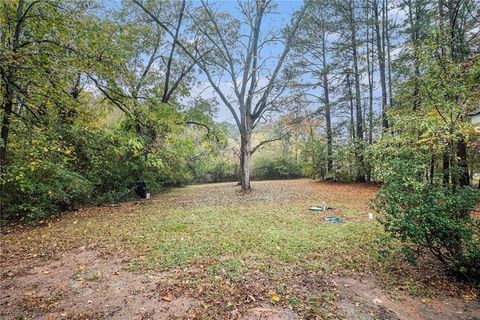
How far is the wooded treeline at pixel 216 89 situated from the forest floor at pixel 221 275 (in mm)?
1326

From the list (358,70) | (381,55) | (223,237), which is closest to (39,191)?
(223,237)

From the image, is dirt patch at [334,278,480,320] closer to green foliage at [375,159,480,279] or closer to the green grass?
green foliage at [375,159,480,279]

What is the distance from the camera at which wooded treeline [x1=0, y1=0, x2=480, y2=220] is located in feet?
13.7

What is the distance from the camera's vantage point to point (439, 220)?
2691 mm

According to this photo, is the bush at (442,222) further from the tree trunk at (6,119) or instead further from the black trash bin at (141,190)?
the black trash bin at (141,190)

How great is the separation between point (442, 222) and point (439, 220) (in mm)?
32

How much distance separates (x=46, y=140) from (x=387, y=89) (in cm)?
1364

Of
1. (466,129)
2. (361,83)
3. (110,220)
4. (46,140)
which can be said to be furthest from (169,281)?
(361,83)

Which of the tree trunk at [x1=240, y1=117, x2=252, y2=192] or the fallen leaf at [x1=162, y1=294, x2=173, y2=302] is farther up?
the tree trunk at [x1=240, y1=117, x2=252, y2=192]

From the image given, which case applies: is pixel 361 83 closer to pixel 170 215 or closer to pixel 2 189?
pixel 170 215

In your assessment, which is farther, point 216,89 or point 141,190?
point 216,89

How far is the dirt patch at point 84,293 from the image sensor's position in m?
2.36

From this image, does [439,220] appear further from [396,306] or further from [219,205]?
[219,205]

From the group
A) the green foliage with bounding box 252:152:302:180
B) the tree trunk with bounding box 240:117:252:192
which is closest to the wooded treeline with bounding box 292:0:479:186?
the tree trunk with bounding box 240:117:252:192
